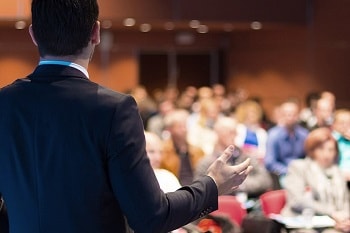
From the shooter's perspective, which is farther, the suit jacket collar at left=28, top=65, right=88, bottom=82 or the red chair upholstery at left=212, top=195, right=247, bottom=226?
the red chair upholstery at left=212, top=195, right=247, bottom=226

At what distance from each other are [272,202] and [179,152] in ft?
5.28

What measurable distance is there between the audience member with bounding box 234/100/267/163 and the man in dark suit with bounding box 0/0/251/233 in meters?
6.97

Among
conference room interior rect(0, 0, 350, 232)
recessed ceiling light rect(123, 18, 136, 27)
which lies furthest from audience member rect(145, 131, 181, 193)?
recessed ceiling light rect(123, 18, 136, 27)

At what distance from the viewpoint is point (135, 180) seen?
1747mm

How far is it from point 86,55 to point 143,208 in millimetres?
380

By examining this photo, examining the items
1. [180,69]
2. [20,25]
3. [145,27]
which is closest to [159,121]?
[20,25]

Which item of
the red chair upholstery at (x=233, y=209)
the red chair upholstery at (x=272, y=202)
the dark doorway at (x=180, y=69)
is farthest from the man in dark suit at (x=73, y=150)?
the dark doorway at (x=180, y=69)

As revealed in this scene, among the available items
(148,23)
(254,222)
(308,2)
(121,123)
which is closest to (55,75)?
(121,123)

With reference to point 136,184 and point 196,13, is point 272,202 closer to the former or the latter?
point 136,184

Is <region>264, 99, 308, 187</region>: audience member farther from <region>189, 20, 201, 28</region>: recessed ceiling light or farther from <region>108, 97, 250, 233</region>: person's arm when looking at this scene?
<region>108, 97, 250, 233</region>: person's arm

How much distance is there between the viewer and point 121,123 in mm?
1763

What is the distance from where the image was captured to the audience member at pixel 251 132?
31.0 feet

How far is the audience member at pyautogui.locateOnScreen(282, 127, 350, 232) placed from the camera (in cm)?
663

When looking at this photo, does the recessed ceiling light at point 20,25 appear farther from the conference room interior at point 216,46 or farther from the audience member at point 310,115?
the audience member at point 310,115
